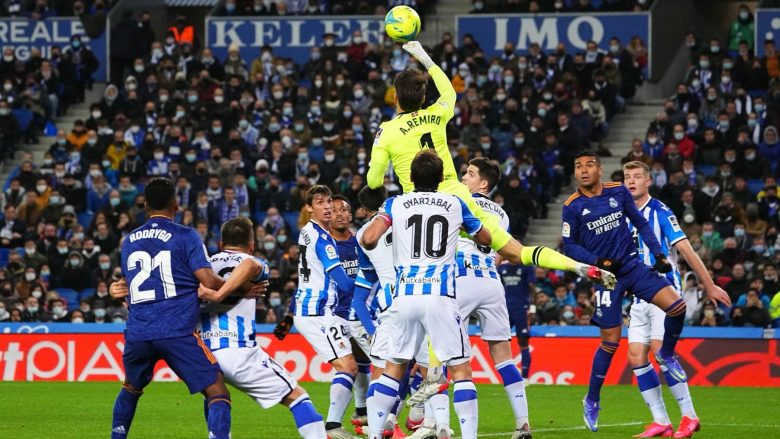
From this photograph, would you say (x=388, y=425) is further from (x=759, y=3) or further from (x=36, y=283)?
(x=759, y=3)

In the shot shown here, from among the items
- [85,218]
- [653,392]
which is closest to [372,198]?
[653,392]

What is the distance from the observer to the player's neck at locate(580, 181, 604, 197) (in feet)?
42.4

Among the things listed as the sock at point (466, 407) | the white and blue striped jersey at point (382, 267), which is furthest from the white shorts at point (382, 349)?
the sock at point (466, 407)

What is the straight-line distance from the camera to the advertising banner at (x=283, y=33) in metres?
32.6

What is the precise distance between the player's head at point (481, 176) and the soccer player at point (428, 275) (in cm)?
233

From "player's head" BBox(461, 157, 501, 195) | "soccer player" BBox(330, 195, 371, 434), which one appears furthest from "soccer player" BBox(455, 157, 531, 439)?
"soccer player" BBox(330, 195, 371, 434)

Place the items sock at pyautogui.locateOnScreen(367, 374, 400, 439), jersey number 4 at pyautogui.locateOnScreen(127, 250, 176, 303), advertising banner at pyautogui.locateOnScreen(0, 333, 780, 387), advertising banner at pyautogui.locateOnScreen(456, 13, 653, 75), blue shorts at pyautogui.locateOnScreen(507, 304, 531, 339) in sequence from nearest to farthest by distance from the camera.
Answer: jersey number 4 at pyautogui.locateOnScreen(127, 250, 176, 303)
sock at pyautogui.locateOnScreen(367, 374, 400, 439)
blue shorts at pyautogui.locateOnScreen(507, 304, 531, 339)
advertising banner at pyautogui.locateOnScreen(0, 333, 780, 387)
advertising banner at pyautogui.locateOnScreen(456, 13, 653, 75)

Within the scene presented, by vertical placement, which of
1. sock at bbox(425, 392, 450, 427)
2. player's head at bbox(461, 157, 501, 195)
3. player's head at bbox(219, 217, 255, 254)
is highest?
player's head at bbox(461, 157, 501, 195)

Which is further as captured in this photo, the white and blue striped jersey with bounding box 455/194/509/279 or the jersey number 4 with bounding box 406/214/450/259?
the white and blue striped jersey with bounding box 455/194/509/279

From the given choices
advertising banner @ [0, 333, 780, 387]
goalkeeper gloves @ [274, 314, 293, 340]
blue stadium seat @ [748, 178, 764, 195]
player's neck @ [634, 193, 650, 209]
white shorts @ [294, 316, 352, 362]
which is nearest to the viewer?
goalkeeper gloves @ [274, 314, 293, 340]

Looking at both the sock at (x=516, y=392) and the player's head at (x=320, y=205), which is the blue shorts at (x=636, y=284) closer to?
the sock at (x=516, y=392)

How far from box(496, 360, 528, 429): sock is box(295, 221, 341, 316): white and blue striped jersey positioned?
5.84 feet

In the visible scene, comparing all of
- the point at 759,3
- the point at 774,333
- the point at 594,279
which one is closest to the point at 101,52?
the point at 759,3

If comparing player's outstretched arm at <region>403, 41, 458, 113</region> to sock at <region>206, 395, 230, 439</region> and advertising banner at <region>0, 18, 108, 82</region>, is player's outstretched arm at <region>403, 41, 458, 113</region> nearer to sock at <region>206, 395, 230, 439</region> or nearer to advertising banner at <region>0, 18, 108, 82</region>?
sock at <region>206, 395, 230, 439</region>
